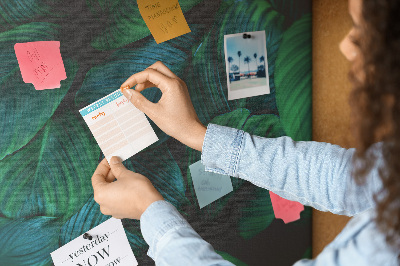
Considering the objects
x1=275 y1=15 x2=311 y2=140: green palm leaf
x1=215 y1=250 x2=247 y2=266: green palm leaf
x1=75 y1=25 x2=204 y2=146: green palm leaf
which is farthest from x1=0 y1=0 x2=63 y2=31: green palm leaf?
x1=215 y1=250 x2=247 y2=266: green palm leaf

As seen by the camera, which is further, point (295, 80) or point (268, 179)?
point (295, 80)

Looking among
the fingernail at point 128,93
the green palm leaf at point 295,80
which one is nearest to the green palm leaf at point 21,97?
the fingernail at point 128,93

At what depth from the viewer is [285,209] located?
0.98 meters

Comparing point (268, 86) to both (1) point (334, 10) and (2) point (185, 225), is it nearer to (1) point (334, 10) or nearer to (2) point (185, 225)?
(1) point (334, 10)

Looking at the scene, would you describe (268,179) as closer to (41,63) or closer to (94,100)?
(94,100)

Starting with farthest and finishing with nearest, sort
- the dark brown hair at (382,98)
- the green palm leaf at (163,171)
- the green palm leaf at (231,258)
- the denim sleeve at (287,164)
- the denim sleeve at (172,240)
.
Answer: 1. the green palm leaf at (231,258)
2. the green palm leaf at (163,171)
3. the denim sleeve at (287,164)
4. the denim sleeve at (172,240)
5. the dark brown hair at (382,98)

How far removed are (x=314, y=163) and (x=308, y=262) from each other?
0.77 ft

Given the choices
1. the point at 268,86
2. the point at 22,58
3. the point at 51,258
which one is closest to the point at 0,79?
the point at 22,58

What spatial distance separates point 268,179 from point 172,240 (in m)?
0.24

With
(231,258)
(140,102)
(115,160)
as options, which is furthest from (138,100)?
(231,258)

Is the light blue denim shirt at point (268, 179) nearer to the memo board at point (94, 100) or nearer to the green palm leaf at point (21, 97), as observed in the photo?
the memo board at point (94, 100)

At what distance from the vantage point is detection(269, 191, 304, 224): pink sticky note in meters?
0.95

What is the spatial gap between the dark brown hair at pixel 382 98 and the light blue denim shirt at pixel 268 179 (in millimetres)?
164

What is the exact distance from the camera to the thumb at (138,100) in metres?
0.69
